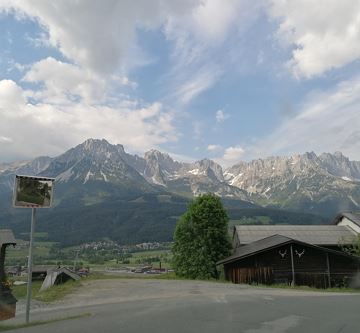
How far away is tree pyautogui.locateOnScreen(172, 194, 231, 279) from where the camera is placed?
5072cm

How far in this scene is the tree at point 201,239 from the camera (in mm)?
50719

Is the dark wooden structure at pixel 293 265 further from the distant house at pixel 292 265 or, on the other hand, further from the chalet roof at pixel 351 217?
the chalet roof at pixel 351 217

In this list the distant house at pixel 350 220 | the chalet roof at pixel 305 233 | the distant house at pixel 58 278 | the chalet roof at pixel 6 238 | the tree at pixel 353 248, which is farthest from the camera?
the distant house at pixel 350 220

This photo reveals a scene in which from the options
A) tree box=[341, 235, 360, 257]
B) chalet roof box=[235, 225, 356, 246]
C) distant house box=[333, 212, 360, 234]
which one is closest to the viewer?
tree box=[341, 235, 360, 257]

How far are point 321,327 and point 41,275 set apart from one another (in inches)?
3804

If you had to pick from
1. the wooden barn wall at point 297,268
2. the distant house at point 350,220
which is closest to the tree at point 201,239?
the wooden barn wall at point 297,268

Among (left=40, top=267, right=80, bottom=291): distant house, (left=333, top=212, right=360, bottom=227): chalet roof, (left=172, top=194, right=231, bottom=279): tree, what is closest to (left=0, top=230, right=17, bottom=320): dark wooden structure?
(left=172, top=194, right=231, bottom=279): tree

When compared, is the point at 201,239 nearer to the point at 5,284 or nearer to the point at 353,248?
the point at 353,248

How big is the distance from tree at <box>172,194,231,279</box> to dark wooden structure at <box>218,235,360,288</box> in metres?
5.39

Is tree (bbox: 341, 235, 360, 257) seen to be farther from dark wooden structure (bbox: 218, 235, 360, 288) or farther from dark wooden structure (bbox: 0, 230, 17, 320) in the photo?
dark wooden structure (bbox: 0, 230, 17, 320)

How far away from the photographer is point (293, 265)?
4394 centimetres

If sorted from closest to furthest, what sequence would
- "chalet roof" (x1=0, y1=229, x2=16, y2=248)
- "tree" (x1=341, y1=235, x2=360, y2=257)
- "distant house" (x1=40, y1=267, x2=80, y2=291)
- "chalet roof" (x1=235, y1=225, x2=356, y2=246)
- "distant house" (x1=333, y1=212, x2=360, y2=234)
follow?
"chalet roof" (x1=0, y1=229, x2=16, y2=248) < "tree" (x1=341, y1=235, x2=360, y2=257) < "chalet roof" (x1=235, y1=225, x2=356, y2=246) < "distant house" (x1=40, y1=267, x2=80, y2=291) < "distant house" (x1=333, y1=212, x2=360, y2=234)

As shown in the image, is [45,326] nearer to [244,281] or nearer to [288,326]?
[288,326]

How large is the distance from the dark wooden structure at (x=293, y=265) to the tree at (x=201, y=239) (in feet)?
17.7
